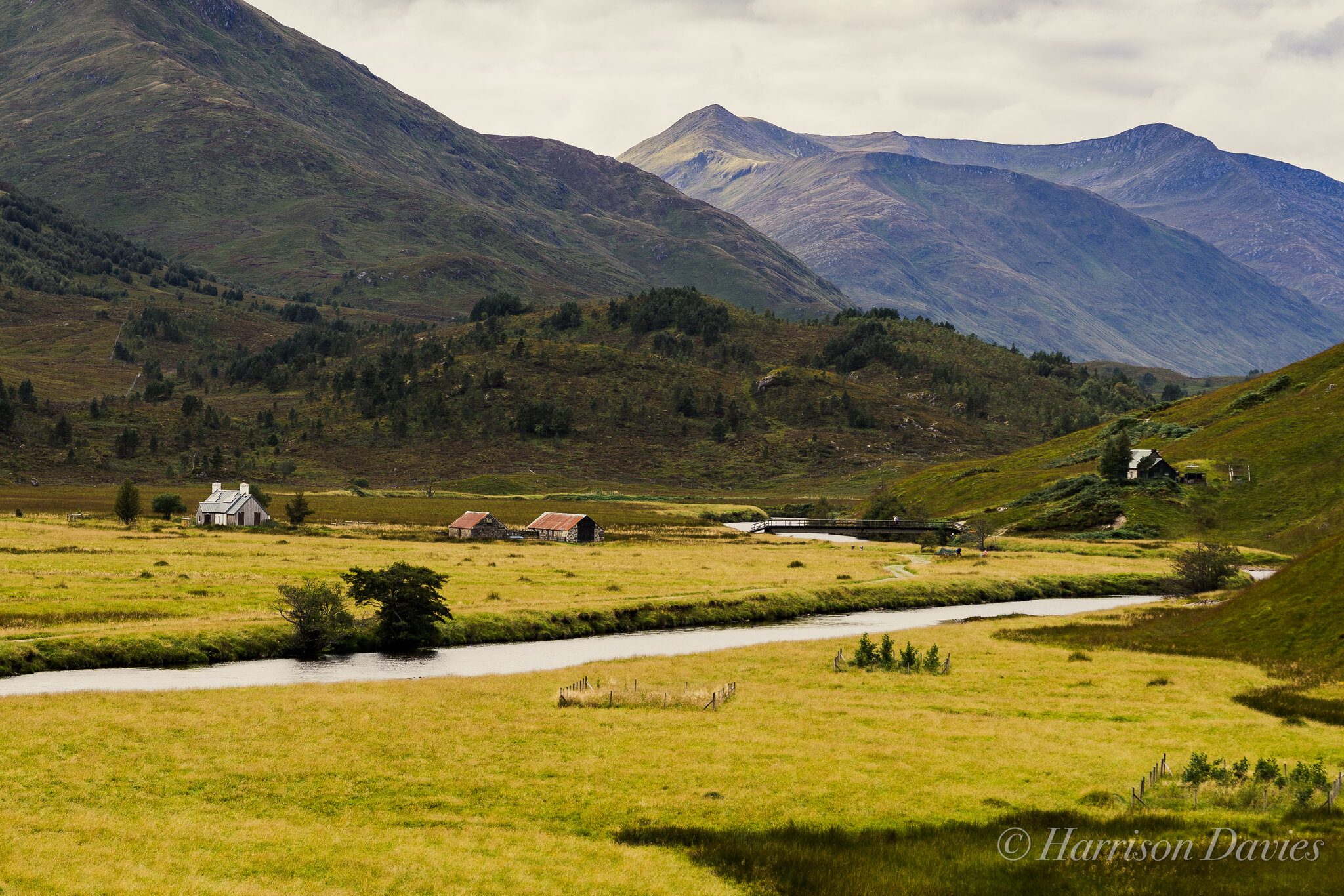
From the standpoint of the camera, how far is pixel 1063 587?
360 ft

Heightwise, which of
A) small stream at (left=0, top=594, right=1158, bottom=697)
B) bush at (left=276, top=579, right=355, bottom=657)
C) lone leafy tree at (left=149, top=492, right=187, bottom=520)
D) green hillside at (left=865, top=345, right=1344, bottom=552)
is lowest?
small stream at (left=0, top=594, right=1158, bottom=697)

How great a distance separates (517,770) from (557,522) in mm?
113784

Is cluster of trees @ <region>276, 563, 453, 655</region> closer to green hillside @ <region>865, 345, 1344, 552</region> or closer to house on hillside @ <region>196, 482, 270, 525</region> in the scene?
house on hillside @ <region>196, 482, 270, 525</region>

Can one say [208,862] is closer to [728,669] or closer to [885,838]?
[885,838]

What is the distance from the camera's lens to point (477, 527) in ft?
481

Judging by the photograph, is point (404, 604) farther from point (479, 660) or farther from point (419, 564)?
point (419, 564)

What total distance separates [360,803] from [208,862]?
19.8ft

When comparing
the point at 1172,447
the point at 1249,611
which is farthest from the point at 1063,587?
the point at 1172,447

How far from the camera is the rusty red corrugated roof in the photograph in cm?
14512

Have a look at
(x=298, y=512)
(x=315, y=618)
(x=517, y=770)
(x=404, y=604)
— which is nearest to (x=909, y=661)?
(x=517, y=770)

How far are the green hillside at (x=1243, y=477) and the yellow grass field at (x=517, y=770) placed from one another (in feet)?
290

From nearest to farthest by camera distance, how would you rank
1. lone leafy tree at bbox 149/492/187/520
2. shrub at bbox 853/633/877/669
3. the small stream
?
the small stream → shrub at bbox 853/633/877/669 → lone leafy tree at bbox 149/492/187/520

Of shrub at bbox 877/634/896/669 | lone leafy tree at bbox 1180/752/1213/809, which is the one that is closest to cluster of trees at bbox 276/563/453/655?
shrub at bbox 877/634/896/669

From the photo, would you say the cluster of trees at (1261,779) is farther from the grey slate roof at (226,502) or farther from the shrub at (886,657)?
the grey slate roof at (226,502)
